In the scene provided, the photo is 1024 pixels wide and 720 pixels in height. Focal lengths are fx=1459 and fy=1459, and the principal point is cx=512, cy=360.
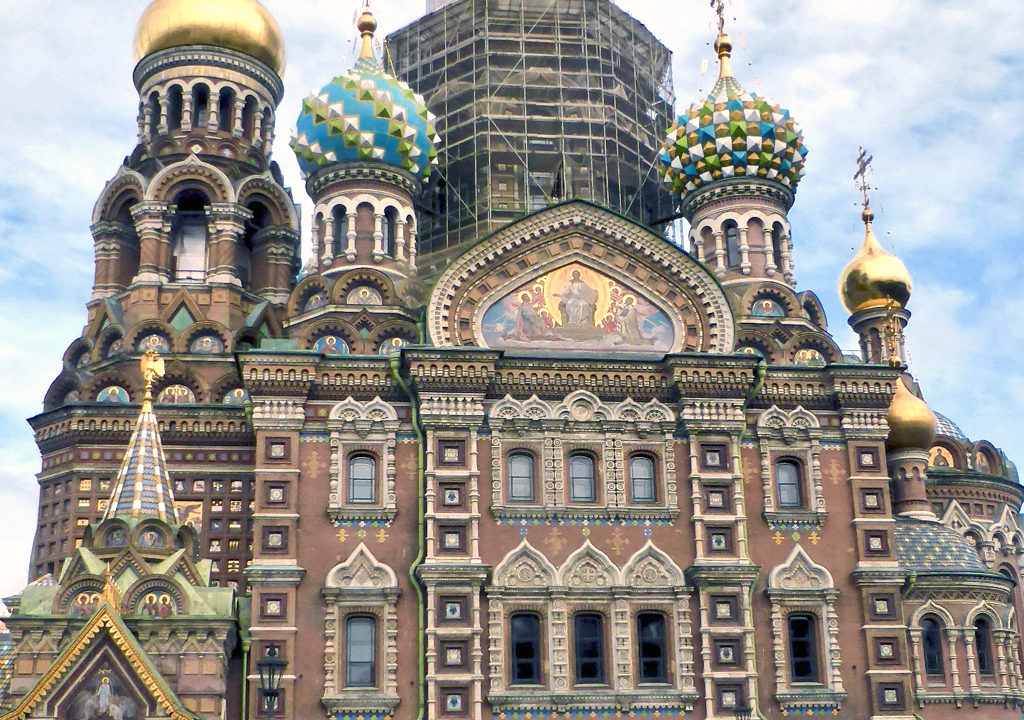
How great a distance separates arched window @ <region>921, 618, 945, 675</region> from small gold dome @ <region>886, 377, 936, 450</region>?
12.4 feet

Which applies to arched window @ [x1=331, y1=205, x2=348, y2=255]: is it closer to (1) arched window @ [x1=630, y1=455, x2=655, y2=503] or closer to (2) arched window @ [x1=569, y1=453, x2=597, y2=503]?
(2) arched window @ [x1=569, y1=453, x2=597, y2=503]

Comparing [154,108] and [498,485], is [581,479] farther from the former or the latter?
[154,108]

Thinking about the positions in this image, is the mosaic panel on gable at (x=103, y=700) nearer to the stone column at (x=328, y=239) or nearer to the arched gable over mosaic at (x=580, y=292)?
the arched gable over mosaic at (x=580, y=292)

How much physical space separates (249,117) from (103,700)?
1491 centimetres

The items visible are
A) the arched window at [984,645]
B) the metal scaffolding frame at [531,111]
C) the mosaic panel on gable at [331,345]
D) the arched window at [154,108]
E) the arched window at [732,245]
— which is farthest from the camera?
the metal scaffolding frame at [531,111]

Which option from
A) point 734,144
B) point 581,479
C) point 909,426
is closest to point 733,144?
point 734,144

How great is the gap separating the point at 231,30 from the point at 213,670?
15469 mm

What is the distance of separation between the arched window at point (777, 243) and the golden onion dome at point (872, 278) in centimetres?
469

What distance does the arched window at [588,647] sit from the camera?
23.1 meters


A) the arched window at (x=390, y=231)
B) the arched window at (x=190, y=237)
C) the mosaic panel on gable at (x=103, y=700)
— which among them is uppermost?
the arched window at (x=190, y=237)

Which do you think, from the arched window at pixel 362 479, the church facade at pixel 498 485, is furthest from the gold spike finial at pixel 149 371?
the arched window at pixel 362 479

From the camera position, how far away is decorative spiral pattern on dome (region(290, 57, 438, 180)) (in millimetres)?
27844

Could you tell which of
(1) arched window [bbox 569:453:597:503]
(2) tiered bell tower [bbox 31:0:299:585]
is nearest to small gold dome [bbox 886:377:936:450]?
(1) arched window [bbox 569:453:597:503]

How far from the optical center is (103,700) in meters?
20.5
